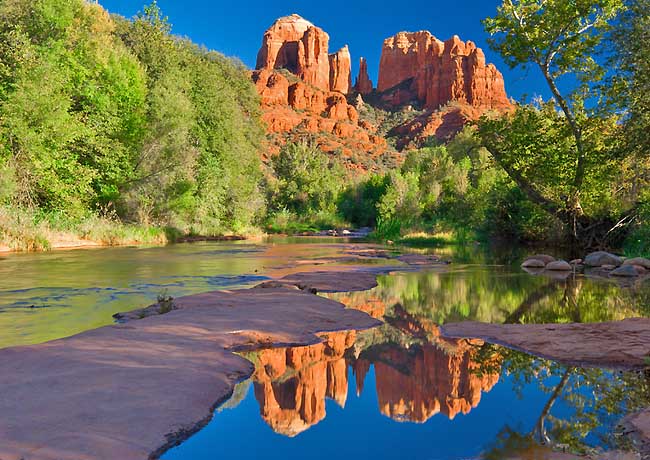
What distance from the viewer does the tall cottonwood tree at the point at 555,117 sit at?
1858 centimetres

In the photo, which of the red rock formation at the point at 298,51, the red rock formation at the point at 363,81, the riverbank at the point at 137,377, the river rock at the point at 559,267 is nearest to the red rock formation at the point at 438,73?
the red rock formation at the point at 363,81

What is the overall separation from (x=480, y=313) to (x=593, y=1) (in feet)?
48.7

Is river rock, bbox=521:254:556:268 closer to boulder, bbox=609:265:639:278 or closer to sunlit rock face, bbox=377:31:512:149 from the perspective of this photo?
boulder, bbox=609:265:639:278

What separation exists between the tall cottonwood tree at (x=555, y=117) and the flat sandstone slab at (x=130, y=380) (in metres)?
15.8

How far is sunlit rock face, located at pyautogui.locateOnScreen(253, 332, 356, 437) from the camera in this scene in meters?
3.90

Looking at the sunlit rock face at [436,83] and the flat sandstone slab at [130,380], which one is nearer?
the flat sandstone slab at [130,380]

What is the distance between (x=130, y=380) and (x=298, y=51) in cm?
16175

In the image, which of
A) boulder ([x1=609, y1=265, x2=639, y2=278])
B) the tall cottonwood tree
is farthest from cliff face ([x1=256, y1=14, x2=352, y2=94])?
boulder ([x1=609, y1=265, x2=639, y2=278])

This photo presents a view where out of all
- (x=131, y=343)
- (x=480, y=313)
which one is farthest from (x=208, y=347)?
(x=480, y=313)

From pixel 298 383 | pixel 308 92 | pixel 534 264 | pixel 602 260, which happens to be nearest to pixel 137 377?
pixel 298 383

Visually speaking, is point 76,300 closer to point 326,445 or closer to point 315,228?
point 326,445

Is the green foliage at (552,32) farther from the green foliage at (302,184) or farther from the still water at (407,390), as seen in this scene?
the green foliage at (302,184)

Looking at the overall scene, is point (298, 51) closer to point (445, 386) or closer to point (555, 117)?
point (555, 117)

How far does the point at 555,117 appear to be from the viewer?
68.8 ft
